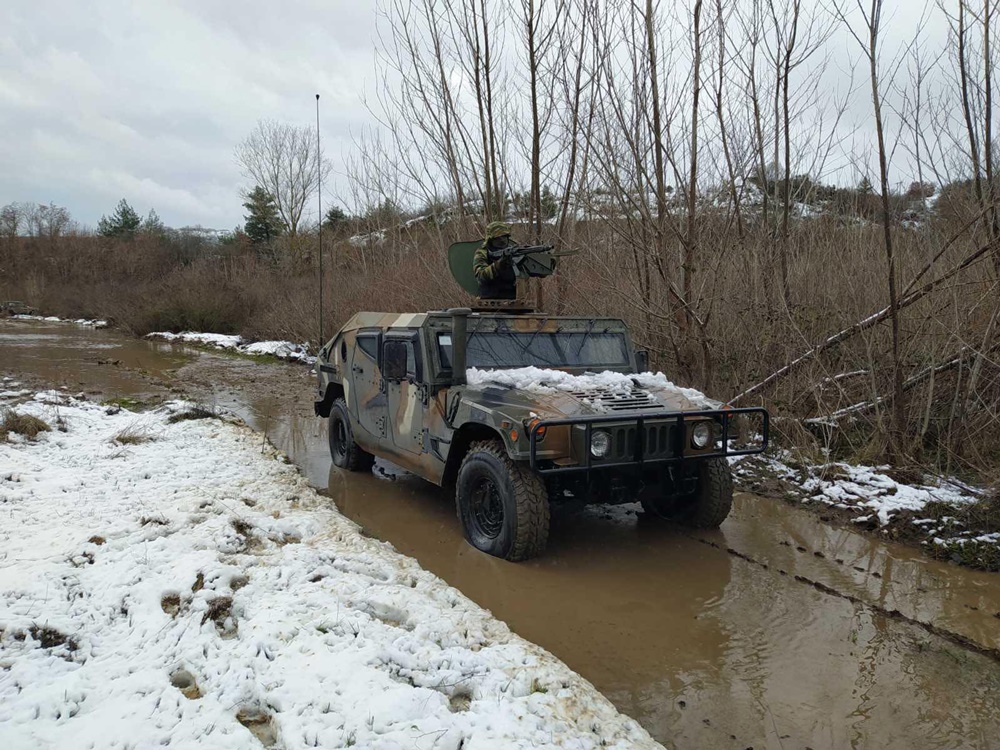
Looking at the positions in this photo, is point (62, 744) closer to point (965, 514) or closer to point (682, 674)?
point (682, 674)

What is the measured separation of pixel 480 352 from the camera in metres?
5.21

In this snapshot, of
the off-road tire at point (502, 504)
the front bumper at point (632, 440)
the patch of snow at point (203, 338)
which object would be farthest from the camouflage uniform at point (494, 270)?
Result: the patch of snow at point (203, 338)

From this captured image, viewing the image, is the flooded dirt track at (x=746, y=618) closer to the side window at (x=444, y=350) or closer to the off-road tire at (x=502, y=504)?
the off-road tire at (x=502, y=504)

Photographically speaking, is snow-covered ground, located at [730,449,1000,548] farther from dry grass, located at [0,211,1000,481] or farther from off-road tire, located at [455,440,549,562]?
off-road tire, located at [455,440,549,562]

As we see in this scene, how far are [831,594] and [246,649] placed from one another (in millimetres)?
3194

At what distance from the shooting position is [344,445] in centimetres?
698

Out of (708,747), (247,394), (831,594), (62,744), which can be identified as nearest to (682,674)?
(708,747)

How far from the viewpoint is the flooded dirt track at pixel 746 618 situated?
2.90 m

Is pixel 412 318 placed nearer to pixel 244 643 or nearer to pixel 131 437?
pixel 244 643

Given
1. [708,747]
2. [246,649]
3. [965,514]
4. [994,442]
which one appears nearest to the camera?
[708,747]

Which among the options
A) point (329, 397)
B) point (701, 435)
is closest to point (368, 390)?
point (329, 397)

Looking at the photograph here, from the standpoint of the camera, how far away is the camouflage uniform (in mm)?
6199

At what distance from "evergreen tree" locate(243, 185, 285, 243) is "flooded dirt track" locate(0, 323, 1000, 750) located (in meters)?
34.8

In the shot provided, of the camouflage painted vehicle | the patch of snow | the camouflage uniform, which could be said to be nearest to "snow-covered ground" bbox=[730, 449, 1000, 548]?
the camouflage painted vehicle
